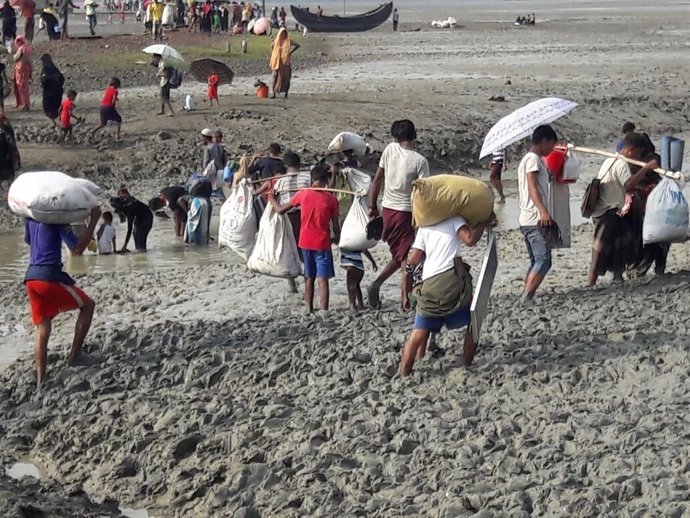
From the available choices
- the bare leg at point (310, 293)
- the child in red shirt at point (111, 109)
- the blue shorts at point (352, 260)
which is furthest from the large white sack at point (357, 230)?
the child in red shirt at point (111, 109)

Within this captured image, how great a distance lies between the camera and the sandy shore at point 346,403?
22.5ft

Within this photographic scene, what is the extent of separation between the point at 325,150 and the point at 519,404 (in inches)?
517

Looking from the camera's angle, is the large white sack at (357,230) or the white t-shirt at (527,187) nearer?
the white t-shirt at (527,187)

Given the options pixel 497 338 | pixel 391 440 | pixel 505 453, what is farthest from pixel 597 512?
pixel 497 338

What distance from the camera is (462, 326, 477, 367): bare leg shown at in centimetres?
833

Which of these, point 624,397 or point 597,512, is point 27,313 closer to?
point 624,397

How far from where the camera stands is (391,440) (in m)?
7.45

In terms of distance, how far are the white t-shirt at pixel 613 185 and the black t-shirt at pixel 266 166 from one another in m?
3.19

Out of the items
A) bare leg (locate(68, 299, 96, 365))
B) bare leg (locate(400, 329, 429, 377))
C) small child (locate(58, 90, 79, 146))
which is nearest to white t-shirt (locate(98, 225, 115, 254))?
bare leg (locate(68, 299, 96, 365))

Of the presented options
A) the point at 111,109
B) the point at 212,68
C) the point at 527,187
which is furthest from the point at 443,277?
the point at 212,68

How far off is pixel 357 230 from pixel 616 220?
208 centimetres

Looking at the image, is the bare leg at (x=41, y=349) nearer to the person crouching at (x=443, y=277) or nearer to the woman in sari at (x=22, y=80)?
the person crouching at (x=443, y=277)

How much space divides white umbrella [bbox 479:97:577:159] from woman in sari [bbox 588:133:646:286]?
0.74 meters

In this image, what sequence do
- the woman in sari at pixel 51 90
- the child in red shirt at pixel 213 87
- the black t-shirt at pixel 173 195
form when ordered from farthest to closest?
the child in red shirt at pixel 213 87
the woman in sari at pixel 51 90
the black t-shirt at pixel 173 195
